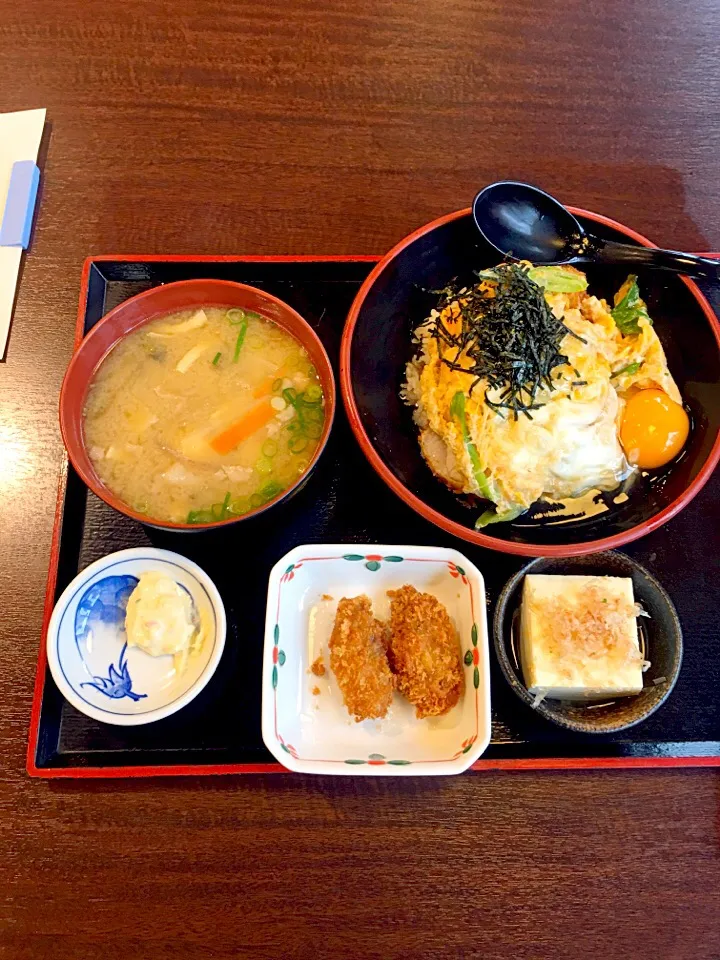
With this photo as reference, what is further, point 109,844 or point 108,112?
point 108,112

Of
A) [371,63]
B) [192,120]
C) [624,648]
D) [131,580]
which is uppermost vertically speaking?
[371,63]

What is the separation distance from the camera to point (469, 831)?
62.1 inches

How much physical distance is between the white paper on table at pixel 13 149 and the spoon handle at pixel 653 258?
1.83 metres

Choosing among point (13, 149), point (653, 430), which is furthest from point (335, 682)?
point (13, 149)

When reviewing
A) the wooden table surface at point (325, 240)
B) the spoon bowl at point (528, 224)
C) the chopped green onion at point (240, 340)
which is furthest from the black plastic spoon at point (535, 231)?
the chopped green onion at point (240, 340)

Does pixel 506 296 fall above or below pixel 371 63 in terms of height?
below

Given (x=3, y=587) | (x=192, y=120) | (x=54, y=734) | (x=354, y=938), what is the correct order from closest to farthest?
(x=354, y=938) → (x=54, y=734) → (x=3, y=587) → (x=192, y=120)

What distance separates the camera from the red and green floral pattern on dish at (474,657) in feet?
5.00

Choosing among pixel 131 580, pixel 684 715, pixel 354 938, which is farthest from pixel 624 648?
pixel 131 580

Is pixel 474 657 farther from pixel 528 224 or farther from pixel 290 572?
pixel 528 224

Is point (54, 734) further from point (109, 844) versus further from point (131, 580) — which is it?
point (131, 580)

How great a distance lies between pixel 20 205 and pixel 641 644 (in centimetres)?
237

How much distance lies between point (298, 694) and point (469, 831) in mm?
540

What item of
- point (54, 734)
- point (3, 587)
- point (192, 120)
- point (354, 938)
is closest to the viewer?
point (354, 938)
